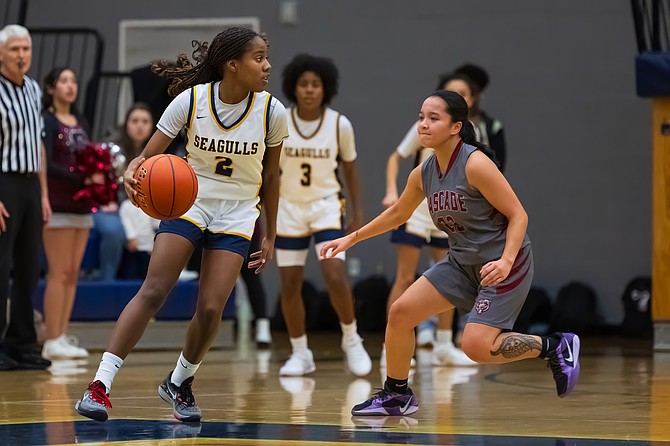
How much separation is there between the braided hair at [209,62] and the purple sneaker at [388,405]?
1.52m

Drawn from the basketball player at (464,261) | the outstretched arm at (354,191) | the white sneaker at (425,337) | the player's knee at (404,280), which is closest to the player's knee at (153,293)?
the basketball player at (464,261)

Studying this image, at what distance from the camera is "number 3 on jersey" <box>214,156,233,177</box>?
194 inches

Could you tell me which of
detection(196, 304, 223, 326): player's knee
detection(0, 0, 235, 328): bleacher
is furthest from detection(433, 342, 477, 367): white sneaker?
detection(196, 304, 223, 326): player's knee

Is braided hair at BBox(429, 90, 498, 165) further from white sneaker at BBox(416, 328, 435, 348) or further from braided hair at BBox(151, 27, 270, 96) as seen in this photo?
white sneaker at BBox(416, 328, 435, 348)

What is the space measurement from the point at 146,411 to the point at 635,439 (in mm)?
2104

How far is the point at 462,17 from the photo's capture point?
11.2 meters

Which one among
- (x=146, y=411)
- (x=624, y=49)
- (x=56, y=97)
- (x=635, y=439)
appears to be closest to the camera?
(x=635, y=439)

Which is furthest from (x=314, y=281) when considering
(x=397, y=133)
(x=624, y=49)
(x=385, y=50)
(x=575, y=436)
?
(x=575, y=436)

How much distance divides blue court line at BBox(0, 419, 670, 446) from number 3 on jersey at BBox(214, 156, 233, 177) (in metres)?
1.02

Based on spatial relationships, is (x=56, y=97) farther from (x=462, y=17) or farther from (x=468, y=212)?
(x=462, y=17)

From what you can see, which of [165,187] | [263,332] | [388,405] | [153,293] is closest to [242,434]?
[153,293]

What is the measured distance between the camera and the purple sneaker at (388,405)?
5.04 metres

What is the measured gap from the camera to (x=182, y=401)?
489cm

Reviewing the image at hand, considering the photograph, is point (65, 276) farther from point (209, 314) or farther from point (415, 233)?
point (209, 314)
